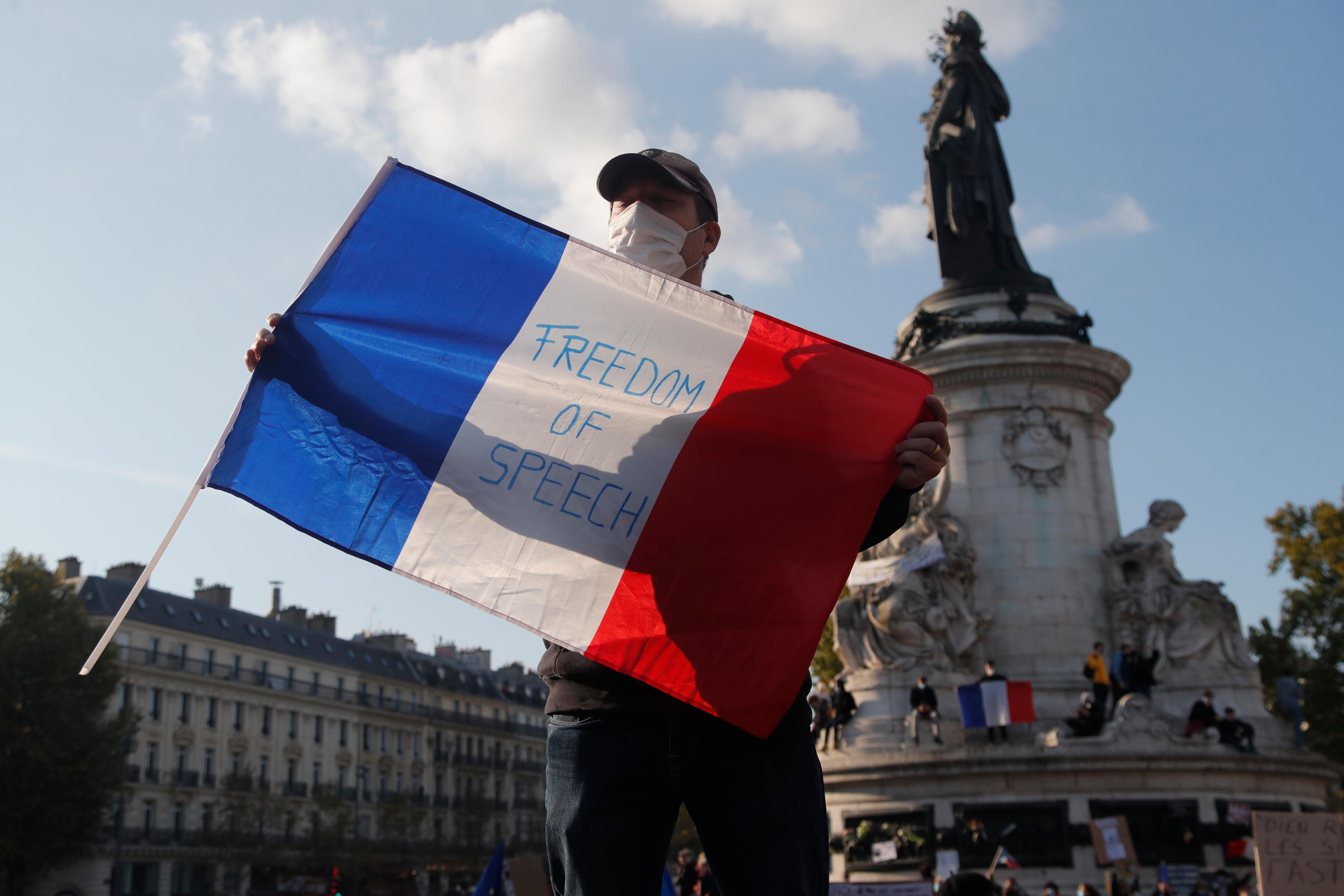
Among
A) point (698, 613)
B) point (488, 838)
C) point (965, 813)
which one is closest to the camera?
point (698, 613)

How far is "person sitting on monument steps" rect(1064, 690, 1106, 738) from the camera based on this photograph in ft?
61.2

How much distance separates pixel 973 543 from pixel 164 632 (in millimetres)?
49625

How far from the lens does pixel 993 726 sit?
18.6 metres

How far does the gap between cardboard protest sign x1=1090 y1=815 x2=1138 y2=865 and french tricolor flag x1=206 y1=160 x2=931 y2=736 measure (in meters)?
15.0

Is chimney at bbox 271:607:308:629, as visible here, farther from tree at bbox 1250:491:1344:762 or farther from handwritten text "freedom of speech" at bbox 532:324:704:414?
handwritten text "freedom of speech" at bbox 532:324:704:414

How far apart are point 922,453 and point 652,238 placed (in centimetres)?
119

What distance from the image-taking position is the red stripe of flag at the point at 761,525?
3.64m

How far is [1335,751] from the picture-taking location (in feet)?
120

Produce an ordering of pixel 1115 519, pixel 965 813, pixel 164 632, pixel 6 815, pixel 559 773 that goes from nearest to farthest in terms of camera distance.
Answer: pixel 559 773
pixel 965 813
pixel 1115 519
pixel 6 815
pixel 164 632

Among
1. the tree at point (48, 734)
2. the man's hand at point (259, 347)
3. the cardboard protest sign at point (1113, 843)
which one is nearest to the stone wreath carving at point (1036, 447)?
the cardboard protest sign at point (1113, 843)

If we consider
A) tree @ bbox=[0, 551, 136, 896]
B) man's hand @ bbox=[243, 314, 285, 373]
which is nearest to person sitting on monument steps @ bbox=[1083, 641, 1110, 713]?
man's hand @ bbox=[243, 314, 285, 373]

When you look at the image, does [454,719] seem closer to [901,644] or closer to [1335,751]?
[1335,751]

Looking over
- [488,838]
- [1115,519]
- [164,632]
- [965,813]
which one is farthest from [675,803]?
[488,838]

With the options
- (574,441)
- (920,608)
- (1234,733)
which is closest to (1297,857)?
(574,441)
